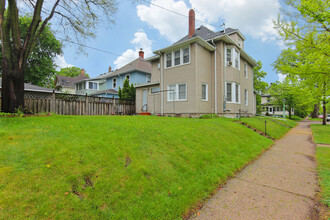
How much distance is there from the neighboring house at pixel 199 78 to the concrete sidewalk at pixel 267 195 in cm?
767

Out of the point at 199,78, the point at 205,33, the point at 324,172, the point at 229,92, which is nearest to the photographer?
the point at 324,172

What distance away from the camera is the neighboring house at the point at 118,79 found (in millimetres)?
22661

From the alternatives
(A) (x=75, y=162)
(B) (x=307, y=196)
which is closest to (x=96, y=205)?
(A) (x=75, y=162)

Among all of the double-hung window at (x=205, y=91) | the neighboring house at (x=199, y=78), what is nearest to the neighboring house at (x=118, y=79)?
the neighboring house at (x=199, y=78)

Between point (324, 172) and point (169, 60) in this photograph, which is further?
point (169, 60)

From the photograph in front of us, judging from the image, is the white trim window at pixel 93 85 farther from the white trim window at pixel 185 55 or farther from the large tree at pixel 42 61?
the white trim window at pixel 185 55

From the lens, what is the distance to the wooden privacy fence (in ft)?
29.3

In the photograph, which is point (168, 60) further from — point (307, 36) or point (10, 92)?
point (10, 92)

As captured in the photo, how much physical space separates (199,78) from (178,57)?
2583 millimetres

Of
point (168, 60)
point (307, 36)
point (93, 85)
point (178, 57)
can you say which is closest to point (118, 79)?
point (93, 85)

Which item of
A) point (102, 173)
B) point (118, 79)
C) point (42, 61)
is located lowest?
point (102, 173)

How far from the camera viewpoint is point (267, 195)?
3230 millimetres

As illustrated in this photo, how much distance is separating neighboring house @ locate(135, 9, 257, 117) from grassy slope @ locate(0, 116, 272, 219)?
8.31 meters

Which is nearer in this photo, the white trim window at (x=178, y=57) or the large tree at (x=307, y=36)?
the large tree at (x=307, y=36)
